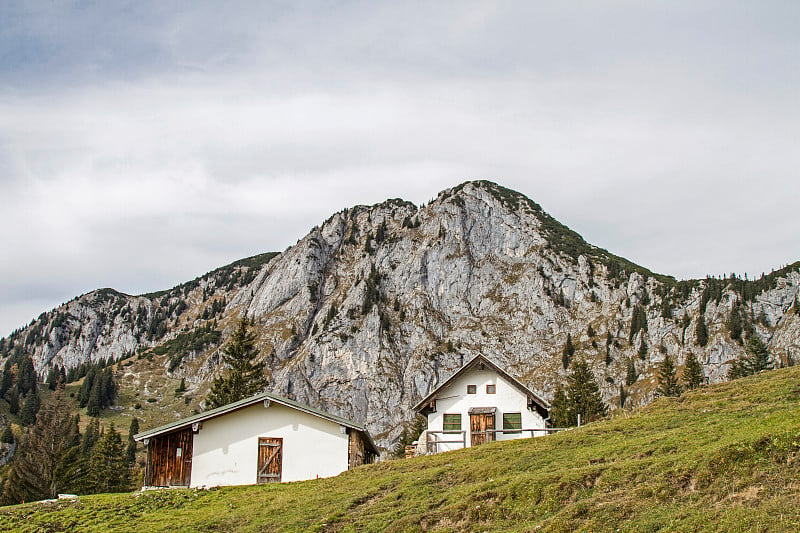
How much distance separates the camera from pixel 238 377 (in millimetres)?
67750

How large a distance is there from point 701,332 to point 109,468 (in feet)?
448

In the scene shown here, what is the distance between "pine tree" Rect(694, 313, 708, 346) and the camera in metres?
158

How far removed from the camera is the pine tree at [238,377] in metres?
67.2

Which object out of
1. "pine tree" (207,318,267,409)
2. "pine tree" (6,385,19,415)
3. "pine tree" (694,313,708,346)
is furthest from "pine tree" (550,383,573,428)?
"pine tree" (6,385,19,415)

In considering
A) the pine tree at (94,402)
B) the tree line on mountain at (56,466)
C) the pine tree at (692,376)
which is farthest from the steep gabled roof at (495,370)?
the pine tree at (94,402)

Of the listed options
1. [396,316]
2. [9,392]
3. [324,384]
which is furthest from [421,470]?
[9,392]

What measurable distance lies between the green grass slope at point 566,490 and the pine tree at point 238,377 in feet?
114

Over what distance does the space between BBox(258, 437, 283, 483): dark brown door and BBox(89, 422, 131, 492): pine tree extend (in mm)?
48495

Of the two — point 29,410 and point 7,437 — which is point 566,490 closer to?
point 7,437

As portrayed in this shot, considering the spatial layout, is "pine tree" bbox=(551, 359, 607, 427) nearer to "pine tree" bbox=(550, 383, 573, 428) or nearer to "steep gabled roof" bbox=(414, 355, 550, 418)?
"pine tree" bbox=(550, 383, 573, 428)

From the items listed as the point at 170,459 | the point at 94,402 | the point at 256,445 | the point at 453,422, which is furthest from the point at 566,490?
the point at 94,402

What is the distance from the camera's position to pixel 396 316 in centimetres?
19738

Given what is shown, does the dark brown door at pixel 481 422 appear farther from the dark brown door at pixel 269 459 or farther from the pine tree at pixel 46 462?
the pine tree at pixel 46 462

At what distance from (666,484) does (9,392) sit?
214 meters
